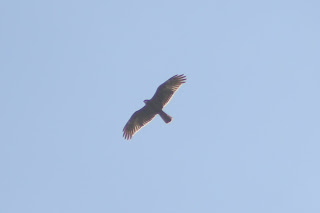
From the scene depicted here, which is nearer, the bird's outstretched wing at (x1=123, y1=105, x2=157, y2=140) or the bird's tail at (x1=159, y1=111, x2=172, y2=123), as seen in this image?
the bird's tail at (x1=159, y1=111, x2=172, y2=123)

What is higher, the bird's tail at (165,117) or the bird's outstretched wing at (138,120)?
the bird's outstretched wing at (138,120)

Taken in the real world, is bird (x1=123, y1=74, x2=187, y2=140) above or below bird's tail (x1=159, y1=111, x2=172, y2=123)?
above

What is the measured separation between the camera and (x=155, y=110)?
92.6ft

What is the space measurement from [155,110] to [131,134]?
1661 mm

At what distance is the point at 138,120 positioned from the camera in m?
28.9

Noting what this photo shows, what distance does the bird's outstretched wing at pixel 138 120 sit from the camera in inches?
1124

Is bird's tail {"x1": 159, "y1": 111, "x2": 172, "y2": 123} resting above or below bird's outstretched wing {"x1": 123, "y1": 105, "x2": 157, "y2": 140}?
below

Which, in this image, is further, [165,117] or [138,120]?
[138,120]

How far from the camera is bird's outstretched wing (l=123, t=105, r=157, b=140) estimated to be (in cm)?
2855

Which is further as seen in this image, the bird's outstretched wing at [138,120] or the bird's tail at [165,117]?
the bird's outstretched wing at [138,120]

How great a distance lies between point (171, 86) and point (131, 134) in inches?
105

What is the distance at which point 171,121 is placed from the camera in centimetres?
2800

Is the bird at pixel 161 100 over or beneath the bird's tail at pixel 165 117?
over

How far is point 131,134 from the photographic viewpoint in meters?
29.2
